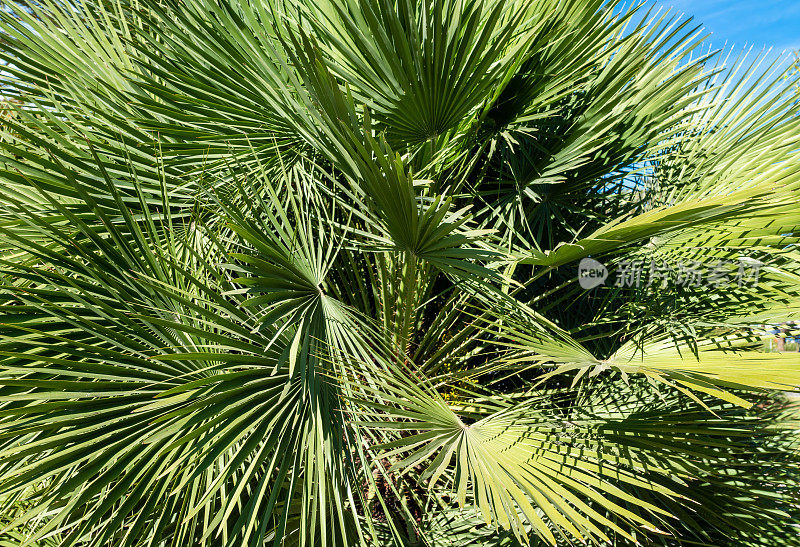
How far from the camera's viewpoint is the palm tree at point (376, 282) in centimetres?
114

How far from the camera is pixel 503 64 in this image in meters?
1.47

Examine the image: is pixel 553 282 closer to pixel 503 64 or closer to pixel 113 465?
pixel 503 64

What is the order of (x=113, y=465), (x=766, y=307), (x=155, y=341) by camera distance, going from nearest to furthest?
1. (x=113, y=465)
2. (x=155, y=341)
3. (x=766, y=307)

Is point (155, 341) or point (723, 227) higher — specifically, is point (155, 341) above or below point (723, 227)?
below

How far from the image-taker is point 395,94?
4.83 ft

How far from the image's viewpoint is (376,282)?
2094 millimetres

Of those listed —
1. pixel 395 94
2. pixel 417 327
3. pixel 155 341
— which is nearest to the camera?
pixel 155 341

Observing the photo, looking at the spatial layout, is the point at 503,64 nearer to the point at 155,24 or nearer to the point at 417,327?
the point at 417,327

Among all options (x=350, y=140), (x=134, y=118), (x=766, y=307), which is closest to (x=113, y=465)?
(x=350, y=140)

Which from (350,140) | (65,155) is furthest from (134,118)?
(350,140)

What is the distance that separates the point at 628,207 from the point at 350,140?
162 cm

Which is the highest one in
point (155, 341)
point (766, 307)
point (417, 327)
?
point (766, 307)

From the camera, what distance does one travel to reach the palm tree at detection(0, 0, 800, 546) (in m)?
1.14

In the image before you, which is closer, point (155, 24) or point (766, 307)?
point (766, 307)
